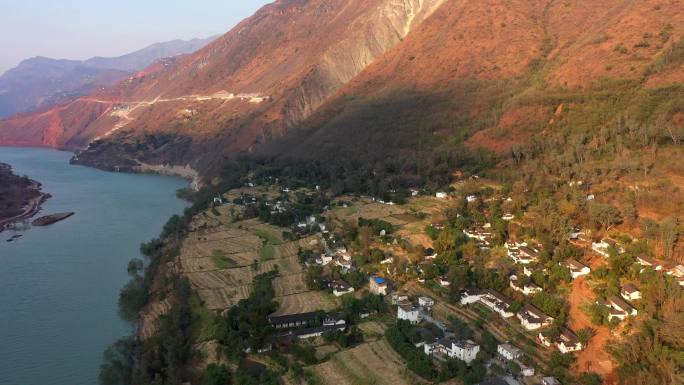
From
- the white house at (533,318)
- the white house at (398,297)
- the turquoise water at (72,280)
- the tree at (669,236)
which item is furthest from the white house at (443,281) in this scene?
the turquoise water at (72,280)

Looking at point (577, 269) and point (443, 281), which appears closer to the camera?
point (577, 269)

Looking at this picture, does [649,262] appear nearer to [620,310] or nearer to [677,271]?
[677,271]

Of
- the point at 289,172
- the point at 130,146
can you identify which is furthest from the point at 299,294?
A: the point at 130,146

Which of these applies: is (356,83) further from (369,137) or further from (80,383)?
(80,383)

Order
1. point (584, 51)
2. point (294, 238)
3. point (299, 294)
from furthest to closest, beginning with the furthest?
point (584, 51) → point (294, 238) → point (299, 294)

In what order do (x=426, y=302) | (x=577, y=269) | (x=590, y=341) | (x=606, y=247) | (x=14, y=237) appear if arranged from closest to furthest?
(x=590, y=341)
(x=577, y=269)
(x=426, y=302)
(x=606, y=247)
(x=14, y=237)

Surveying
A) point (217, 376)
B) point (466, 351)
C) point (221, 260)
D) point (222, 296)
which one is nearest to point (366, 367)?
point (466, 351)

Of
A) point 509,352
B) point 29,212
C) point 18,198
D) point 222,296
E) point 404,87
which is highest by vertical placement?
point 404,87
